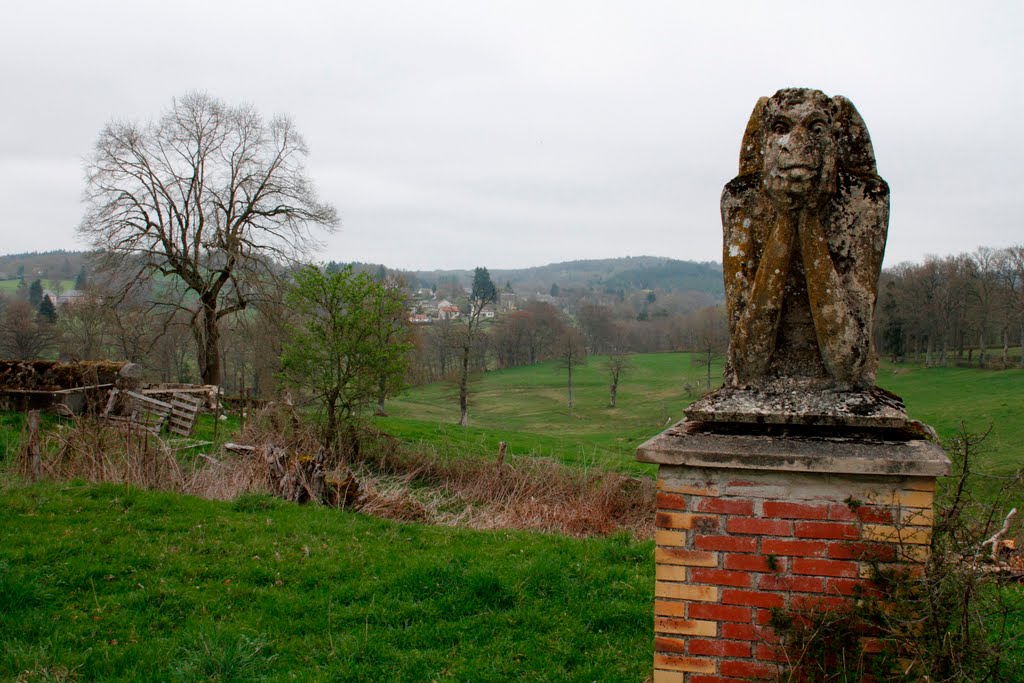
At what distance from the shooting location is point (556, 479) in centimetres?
1163

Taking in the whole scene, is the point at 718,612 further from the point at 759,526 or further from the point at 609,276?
the point at 609,276

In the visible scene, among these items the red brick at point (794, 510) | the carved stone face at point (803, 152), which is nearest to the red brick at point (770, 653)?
the red brick at point (794, 510)

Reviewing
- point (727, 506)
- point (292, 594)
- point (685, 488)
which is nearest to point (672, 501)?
point (685, 488)

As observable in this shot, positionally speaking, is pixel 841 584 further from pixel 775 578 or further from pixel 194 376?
pixel 194 376

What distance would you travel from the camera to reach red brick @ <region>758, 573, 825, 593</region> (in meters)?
3.29

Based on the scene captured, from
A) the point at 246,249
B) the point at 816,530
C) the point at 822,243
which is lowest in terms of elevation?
the point at 816,530

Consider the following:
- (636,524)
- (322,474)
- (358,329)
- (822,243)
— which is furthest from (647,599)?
(358,329)

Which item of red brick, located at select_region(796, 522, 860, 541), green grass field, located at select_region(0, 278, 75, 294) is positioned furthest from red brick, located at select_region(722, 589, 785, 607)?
green grass field, located at select_region(0, 278, 75, 294)

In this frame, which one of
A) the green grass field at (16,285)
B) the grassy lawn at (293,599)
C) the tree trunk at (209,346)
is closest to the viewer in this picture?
the grassy lawn at (293,599)

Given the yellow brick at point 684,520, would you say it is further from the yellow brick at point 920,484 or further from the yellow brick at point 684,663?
the yellow brick at point 920,484

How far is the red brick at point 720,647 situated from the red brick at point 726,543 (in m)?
0.44

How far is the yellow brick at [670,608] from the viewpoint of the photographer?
343cm

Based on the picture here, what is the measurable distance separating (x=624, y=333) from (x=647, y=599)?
231 feet

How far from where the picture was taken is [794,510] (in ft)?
10.9
